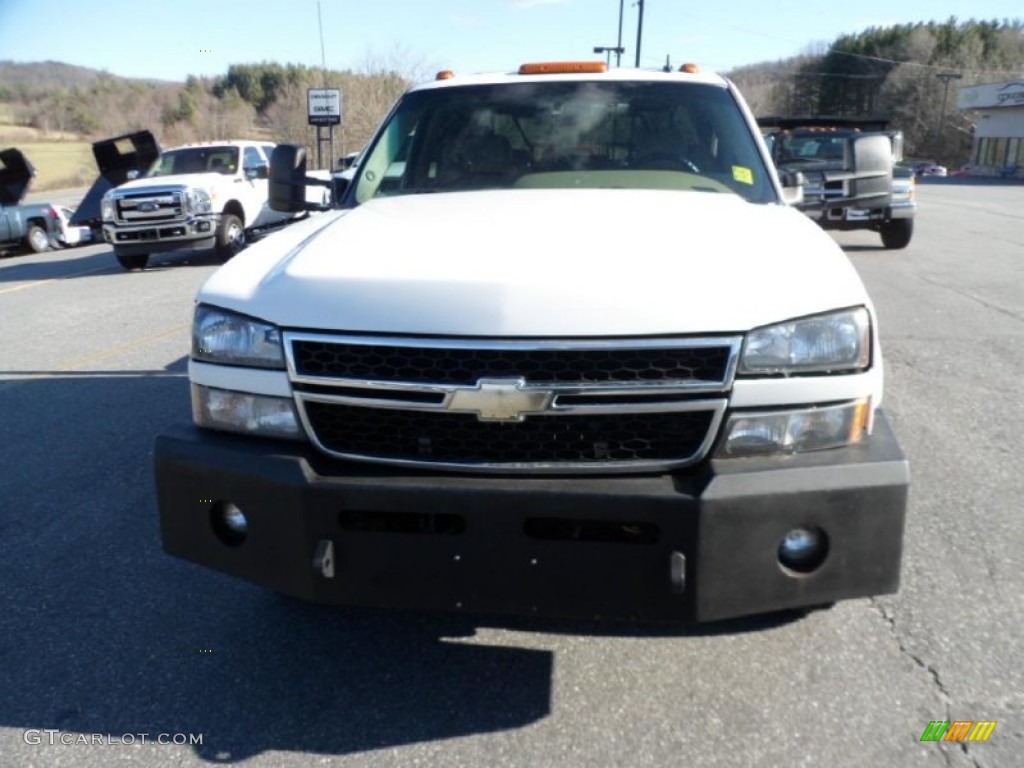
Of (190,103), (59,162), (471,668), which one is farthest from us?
(190,103)

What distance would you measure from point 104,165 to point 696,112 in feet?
50.1

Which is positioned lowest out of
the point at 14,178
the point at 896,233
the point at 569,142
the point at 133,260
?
the point at 133,260

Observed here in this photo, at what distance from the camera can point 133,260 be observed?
14.5 meters

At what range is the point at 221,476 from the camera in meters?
2.58

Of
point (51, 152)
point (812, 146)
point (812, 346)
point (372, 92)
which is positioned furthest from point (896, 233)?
point (51, 152)

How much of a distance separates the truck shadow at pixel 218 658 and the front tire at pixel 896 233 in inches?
506

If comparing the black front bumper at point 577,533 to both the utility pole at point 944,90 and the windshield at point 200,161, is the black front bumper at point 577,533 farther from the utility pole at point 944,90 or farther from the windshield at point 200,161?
the utility pole at point 944,90

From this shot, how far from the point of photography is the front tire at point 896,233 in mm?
14438

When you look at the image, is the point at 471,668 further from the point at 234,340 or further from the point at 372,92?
the point at 372,92

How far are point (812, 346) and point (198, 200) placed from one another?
42.8 feet

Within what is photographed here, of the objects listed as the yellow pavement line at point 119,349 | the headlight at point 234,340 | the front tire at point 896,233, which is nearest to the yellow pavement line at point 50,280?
the yellow pavement line at point 119,349

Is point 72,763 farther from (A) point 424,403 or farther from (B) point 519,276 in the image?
(B) point 519,276

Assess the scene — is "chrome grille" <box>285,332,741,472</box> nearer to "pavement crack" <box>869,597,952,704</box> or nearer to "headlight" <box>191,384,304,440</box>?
"headlight" <box>191,384,304,440</box>

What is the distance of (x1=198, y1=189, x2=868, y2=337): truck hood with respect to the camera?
94.0 inches
